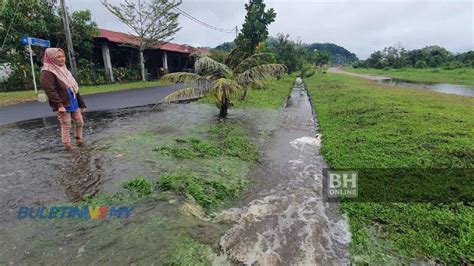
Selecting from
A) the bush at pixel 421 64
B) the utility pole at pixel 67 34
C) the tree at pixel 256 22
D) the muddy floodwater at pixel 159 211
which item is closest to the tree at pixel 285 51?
the tree at pixel 256 22

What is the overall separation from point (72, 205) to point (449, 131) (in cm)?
765

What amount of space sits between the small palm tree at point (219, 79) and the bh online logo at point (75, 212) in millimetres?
5564

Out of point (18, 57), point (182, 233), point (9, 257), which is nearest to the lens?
point (9, 257)

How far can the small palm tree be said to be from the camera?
28.8ft

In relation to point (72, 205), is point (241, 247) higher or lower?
lower

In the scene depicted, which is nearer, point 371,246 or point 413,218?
point 371,246

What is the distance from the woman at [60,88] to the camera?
5.27 metres

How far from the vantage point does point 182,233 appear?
9.75 ft

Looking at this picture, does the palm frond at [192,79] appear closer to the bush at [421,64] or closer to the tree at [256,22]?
the tree at [256,22]

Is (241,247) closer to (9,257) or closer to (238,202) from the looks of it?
(238,202)

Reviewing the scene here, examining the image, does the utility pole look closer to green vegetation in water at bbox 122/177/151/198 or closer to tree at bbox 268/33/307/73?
green vegetation in water at bbox 122/177/151/198

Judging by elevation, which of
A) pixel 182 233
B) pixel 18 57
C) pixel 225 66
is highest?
pixel 18 57

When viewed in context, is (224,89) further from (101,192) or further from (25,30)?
(25,30)

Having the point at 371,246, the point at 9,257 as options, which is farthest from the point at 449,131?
the point at 9,257
